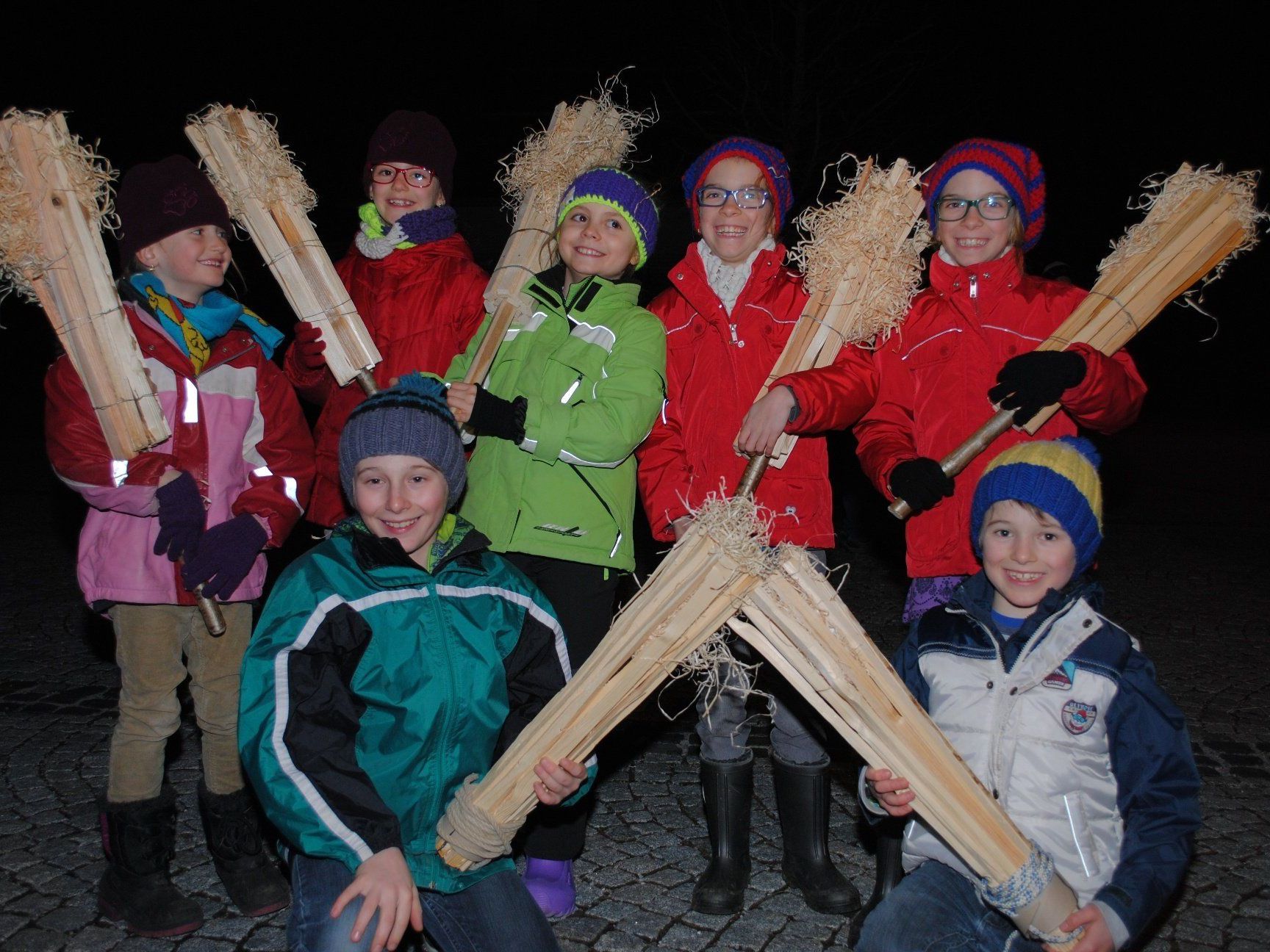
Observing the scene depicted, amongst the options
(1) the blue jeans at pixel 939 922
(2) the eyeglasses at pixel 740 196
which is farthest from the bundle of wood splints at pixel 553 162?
(1) the blue jeans at pixel 939 922

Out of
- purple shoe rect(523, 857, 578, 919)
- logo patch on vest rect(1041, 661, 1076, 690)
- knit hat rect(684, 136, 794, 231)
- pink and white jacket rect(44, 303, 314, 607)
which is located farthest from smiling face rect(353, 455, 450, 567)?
logo patch on vest rect(1041, 661, 1076, 690)

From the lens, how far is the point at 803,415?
3.07 m

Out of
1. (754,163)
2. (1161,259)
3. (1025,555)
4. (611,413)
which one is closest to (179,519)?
(611,413)

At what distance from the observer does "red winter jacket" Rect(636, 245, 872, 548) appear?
3328mm

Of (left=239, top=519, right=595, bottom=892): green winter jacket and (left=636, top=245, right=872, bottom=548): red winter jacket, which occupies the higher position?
(left=636, top=245, right=872, bottom=548): red winter jacket

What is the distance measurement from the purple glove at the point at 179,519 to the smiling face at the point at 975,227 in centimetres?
235

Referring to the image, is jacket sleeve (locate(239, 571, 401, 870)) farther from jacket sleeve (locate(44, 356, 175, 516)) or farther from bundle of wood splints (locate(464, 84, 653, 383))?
bundle of wood splints (locate(464, 84, 653, 383))

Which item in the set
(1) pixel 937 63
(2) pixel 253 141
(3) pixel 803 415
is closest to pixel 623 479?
(3) pixel 803 415

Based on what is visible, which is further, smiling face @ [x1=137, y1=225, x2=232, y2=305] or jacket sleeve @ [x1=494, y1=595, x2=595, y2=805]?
smiling face @ [x1=137, y1=225, x2=232, y2=305]

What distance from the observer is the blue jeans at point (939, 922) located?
7.79 ft

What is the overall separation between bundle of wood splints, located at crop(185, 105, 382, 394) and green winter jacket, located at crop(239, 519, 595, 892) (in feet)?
3.41

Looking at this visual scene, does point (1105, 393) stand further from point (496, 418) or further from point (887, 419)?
point (496, 418)

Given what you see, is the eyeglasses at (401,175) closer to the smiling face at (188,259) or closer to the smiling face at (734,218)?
the smiling face at (188,259)

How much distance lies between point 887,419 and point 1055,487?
2.57ft
